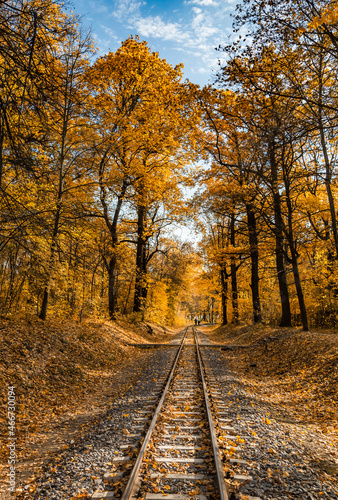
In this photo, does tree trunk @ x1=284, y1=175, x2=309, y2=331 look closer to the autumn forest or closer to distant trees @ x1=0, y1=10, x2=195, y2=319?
the autumn forest

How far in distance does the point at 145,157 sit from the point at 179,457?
15.4m

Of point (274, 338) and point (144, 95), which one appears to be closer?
point (274, 338)

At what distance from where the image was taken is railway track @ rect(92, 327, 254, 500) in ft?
11.1

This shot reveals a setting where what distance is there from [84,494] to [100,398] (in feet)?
13.4

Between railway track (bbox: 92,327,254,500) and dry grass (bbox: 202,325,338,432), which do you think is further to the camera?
dry grass (bbox: 202,325,338,432)

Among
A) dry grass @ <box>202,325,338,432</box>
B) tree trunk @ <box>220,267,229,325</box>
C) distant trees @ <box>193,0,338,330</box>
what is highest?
distant trees @ <box>193,0,338,330</box>

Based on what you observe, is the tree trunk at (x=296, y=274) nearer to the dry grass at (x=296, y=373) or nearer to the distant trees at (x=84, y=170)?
the dry grass at (x=296, y=373)

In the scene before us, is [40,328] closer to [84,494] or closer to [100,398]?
[100,398]

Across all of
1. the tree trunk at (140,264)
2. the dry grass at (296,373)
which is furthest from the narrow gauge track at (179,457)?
the tree trunk at (140,264)

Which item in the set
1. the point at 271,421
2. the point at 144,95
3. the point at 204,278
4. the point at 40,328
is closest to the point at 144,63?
the point at 144,95

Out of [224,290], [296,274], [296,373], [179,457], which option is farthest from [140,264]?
[179,457]

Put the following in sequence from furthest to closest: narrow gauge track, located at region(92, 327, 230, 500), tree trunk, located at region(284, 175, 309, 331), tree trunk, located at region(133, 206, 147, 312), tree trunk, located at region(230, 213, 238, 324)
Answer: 1. tree trunk, located at region(230, 213, 238, 324)
2. tree trunk, located at region(133, 206, 147, 312)
3. tree trunk, located at region(284, 175, 309, 331)
4. narrow gauge track, located at region(92, 327, 230, 500)

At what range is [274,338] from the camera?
12.5 metres

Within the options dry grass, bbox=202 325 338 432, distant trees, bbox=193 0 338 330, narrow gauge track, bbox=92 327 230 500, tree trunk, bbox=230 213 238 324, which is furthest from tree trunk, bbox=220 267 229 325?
narrow gauge track, bbox=92 327 230 500
